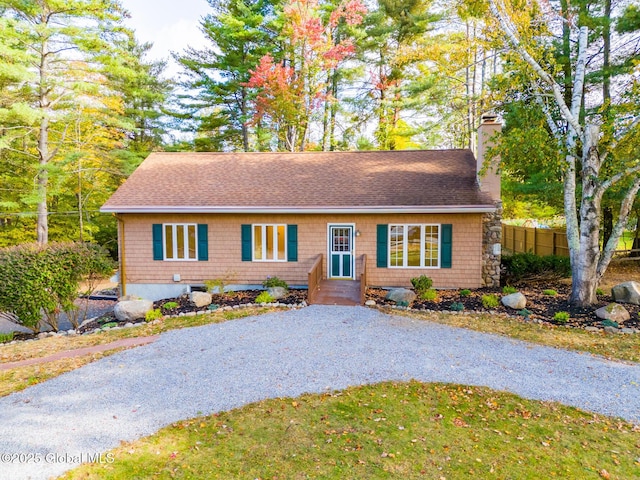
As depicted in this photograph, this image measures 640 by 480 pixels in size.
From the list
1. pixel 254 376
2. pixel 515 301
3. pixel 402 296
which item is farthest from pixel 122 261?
pixel 515 301

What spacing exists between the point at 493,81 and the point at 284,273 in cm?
792

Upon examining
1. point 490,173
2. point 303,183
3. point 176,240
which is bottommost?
point 176,240

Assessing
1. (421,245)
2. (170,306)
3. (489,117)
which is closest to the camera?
(170,306)

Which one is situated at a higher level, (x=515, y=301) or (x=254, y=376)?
(x=515, y=301)

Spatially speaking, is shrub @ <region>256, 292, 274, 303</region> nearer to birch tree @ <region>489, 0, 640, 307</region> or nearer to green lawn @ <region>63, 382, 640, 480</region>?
green lawn @ <region>63, 382, 640, 480</region>

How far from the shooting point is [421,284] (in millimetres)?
10203

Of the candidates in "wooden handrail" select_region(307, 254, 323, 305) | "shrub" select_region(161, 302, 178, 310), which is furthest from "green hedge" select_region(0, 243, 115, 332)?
"wooden handrail" select_region(307, 254, 323, 305)

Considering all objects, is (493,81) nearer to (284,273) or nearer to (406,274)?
(406,274)

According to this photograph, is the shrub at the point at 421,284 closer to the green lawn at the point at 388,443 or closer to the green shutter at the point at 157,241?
the green lawn at the point at 388,443

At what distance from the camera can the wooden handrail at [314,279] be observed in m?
9.52

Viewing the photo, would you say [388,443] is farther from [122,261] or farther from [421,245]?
[122,261]

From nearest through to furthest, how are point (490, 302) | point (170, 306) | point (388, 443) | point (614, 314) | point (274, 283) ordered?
1. point (388, 443)
2. point (614, 314)
3. point (490, 302)
4. point (170, 306)
5. point (274, 283)

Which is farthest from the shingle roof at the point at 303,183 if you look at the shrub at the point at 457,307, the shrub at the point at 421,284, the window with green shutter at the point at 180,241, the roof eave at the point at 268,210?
the shrub at the point at 457,307

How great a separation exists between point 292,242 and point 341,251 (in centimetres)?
148
